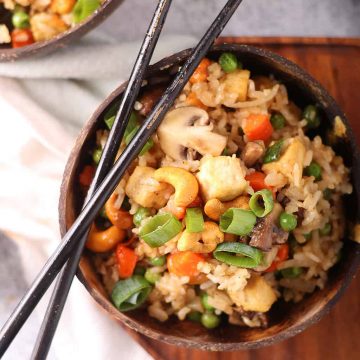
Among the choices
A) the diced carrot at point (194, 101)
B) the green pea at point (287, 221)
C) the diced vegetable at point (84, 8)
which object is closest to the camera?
the green pea at point (287, 221)

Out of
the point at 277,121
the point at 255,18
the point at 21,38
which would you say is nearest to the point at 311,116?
the point at 277,121

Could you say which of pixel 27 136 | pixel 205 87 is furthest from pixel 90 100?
pixel 205 87

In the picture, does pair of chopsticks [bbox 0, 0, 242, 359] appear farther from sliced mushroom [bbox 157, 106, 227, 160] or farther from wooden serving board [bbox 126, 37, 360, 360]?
wooden serving board [bbox 126, 37, 360, 360]

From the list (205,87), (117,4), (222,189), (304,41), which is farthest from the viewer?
→ (304,41)

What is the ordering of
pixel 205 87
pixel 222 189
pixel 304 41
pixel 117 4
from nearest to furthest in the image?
pixel 222 189 < pixel 205 87 < pixel 117 4 < pixel 304 41

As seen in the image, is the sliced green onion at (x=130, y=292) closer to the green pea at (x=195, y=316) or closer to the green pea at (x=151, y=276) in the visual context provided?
the green pea at (x=151, y=276)

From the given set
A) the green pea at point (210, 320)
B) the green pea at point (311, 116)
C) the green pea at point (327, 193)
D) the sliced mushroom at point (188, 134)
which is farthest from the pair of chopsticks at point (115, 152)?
the green pea at point (327, 193)

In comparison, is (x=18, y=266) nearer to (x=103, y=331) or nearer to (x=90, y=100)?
(x=103, y=331)
